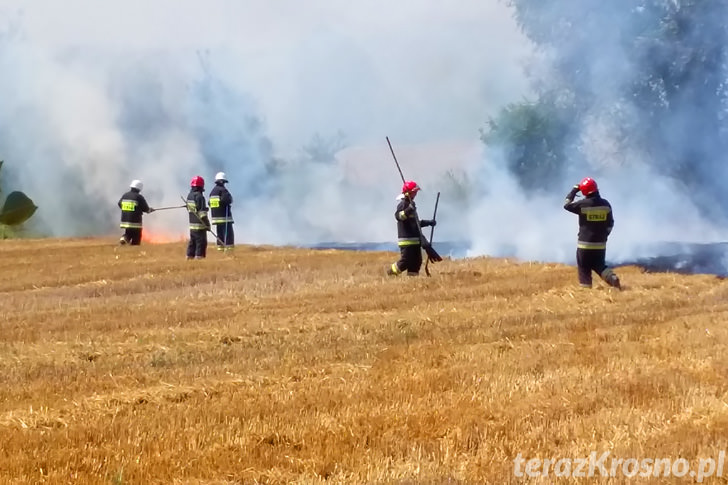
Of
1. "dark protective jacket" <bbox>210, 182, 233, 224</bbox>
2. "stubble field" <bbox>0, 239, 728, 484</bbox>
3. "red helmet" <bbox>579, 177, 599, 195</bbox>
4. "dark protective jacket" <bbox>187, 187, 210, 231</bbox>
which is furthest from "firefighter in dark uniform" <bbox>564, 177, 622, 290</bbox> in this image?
"dark protective jacket" <bbox>210, 182, 233, 224</bbox>

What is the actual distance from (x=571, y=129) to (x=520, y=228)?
699cm

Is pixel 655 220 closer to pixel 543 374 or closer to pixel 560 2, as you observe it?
pixel 560 2

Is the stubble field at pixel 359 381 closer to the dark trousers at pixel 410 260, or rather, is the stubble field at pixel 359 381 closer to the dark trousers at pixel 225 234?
the dark trousers at pixel 410 260

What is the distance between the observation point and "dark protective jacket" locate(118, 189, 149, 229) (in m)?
25.6

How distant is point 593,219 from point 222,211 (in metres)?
11.5

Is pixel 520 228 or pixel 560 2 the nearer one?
pixel 520 228

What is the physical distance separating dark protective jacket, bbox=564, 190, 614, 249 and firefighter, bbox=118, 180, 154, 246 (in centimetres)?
1362

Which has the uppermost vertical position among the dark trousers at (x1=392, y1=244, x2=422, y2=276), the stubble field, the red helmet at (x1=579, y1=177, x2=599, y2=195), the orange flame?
the red helmet at (x1=579, y1=177, x2=599, y2=195)

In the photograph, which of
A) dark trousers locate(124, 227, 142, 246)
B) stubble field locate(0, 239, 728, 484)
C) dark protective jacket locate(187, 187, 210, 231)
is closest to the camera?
stubble field locate(0, 239, 728, 484)

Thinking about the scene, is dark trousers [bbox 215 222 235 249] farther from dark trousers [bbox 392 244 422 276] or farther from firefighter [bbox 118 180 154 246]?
dark trousers [bbox 392 244 422 276]

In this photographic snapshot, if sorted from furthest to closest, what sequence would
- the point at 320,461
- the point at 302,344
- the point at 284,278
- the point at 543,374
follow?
the point at 284,278, the point at 302,344, the point at 543,374, the point at 320,461

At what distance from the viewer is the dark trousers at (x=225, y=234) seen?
976 inches

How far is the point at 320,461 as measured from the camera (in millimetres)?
6129

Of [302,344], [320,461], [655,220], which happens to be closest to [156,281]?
[302,344]
